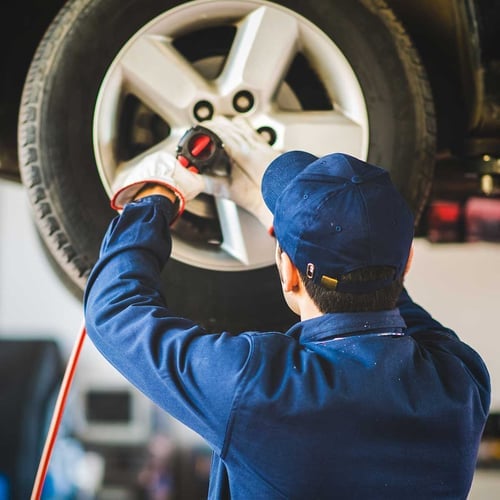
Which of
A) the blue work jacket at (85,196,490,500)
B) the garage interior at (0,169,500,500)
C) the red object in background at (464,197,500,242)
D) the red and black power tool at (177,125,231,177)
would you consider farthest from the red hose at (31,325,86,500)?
the garage interior at (0,169,500,500)

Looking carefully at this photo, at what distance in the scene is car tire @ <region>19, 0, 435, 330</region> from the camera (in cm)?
104

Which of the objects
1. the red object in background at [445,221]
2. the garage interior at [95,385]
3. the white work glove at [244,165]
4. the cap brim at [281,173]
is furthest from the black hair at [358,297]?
the garage interior at [95,385]

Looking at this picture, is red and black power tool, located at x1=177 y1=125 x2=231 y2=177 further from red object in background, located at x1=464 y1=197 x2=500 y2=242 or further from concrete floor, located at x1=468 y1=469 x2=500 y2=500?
concrete floor, located at x1=468 y1=469 x2=500 y2=500

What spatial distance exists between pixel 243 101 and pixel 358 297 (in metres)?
0.39

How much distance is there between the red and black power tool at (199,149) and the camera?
94cm

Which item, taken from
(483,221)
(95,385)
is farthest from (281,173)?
(95,385)

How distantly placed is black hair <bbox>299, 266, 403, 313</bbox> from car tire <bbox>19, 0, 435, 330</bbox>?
308 mm

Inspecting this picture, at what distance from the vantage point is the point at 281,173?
0.84 metres

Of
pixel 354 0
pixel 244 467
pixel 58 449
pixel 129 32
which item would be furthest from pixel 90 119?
pixel 58 449

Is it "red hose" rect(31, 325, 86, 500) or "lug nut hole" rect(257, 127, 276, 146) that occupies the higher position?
"lug nut hole" rect(257, 127, 276, 146)

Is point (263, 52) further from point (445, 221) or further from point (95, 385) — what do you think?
point (95, 385)

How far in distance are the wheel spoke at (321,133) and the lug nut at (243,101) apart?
0.13 feet

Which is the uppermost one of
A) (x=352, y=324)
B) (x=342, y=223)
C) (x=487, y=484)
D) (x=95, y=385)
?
(x=342, y=223)

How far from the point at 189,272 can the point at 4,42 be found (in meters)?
0.52
